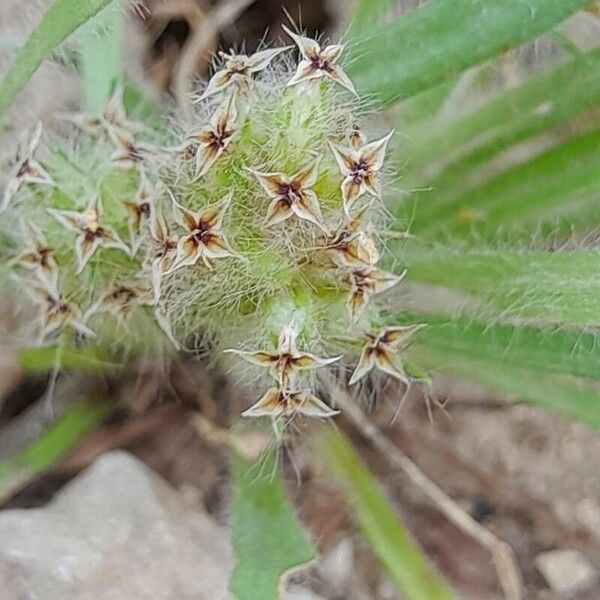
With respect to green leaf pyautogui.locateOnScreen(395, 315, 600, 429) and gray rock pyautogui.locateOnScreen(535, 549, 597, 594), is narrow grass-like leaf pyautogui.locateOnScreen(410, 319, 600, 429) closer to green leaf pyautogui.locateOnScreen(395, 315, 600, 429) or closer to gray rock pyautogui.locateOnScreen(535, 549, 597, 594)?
green leaf pyautogui.locateOnScreen(395, 315, 600, 429)

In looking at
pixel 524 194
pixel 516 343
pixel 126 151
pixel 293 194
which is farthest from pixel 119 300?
pixel 524 194

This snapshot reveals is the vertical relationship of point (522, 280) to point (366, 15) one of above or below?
below

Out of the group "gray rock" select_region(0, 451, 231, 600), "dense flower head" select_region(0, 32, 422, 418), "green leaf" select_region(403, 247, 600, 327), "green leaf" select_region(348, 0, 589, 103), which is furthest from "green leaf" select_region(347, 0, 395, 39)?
"gray rock" select_region(0, 451, 231, 600)

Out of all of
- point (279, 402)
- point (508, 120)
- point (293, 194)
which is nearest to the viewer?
point (293, 194)

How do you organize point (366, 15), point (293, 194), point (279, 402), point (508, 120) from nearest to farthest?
point (293, 194), point (279, 402), point (366, 15), point (508, 120)

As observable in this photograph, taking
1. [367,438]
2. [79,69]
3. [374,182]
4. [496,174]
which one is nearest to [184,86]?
[79,69]

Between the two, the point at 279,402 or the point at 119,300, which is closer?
the point at 279,402

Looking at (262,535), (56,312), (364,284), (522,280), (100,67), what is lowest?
(262,535)

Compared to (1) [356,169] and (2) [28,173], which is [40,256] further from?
(1) [356,169]

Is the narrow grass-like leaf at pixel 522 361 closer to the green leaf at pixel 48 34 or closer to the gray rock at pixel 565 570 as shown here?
the gray rock at pixel 565 570
